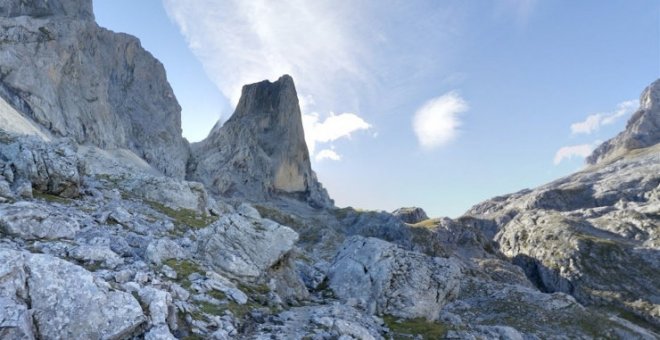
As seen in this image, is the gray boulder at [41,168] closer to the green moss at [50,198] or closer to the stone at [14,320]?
the green moss at [50,198]

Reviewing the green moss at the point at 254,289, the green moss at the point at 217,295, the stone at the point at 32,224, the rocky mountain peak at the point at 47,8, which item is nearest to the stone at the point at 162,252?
the green moss at the point at 217,295

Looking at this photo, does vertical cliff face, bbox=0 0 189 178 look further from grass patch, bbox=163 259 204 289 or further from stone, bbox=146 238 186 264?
grass patch, bbox=163 259 204 289

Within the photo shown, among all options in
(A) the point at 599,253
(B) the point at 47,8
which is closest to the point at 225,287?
(A) the point at 599,253

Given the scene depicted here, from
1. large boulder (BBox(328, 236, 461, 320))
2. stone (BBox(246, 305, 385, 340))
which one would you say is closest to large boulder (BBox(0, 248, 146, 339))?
stone (BBox(246, 305, 385, 340))

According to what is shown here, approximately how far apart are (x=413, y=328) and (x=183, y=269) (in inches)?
548

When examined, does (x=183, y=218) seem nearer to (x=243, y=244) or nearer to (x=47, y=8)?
(x=243, y=244)

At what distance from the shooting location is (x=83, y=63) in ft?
414

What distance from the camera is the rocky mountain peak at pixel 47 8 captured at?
4788 inches

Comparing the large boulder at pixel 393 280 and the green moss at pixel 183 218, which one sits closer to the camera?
the large boulder at pixel 393 280

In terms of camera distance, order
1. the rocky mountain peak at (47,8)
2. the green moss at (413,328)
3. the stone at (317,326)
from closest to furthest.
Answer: the stone at (317,326) < the green moss at (413,328) < the rocky mountain peak at (47,8)

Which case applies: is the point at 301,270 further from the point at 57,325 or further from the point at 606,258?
the point at 606,258

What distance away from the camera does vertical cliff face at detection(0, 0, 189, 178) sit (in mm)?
104438

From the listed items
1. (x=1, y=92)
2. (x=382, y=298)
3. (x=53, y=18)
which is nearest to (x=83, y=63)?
(x=53, y=18)

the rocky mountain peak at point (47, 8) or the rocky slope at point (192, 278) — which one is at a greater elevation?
the rocky mountain peak at point (47, 8)
